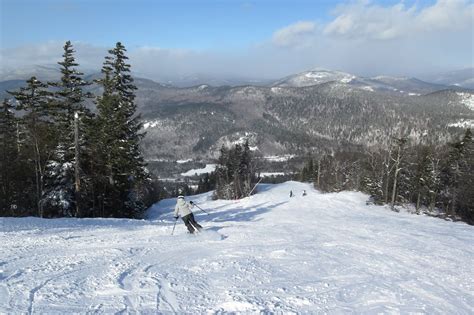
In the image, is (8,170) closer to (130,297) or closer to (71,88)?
(71,88)

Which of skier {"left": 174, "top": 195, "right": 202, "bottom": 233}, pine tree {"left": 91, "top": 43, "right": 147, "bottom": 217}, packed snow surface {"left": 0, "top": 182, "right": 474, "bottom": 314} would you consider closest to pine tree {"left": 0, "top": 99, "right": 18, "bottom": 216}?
pine tree {"left": 91, "top": 43, "right": 147, "bottom": 217}

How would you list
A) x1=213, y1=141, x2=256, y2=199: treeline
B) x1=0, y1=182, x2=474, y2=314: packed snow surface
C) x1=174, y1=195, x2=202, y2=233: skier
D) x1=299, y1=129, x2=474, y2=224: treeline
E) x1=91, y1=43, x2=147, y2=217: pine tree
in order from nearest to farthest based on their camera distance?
x1=0, y1=182, x2=474, y2=314: packed snow surface
x1=174, y1=195, x2=202, y2=233: skier
x1=91, y1=43, x2=147, y2=217: pine tree
x1=299, y1=129, x2=474, y2=224: treeline
x1=213, y1=141, x2=256, y2=199: treeline

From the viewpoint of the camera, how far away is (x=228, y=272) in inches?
364

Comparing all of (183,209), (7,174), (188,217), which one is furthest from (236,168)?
(188,217)

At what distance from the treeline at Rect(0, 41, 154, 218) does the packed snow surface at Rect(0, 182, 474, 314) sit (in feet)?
39.4

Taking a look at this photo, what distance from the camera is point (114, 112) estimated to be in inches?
1163

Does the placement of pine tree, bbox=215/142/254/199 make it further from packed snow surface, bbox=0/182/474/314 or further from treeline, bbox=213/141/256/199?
packed snow surface, bbox=0/182/474/314

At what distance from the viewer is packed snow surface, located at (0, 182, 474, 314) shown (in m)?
7.20

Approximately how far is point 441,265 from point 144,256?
29.2 ft

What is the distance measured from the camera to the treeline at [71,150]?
2685 cm

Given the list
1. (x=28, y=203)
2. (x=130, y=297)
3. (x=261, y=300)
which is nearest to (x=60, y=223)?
(x=130, y=297)

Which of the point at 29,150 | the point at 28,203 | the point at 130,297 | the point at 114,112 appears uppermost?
the point at 114,112

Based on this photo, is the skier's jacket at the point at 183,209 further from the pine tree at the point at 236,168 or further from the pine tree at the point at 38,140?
the pine tree at the point at 236,168

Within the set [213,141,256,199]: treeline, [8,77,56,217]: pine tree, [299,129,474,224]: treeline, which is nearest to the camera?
[8,77,56,217]: pine tree
